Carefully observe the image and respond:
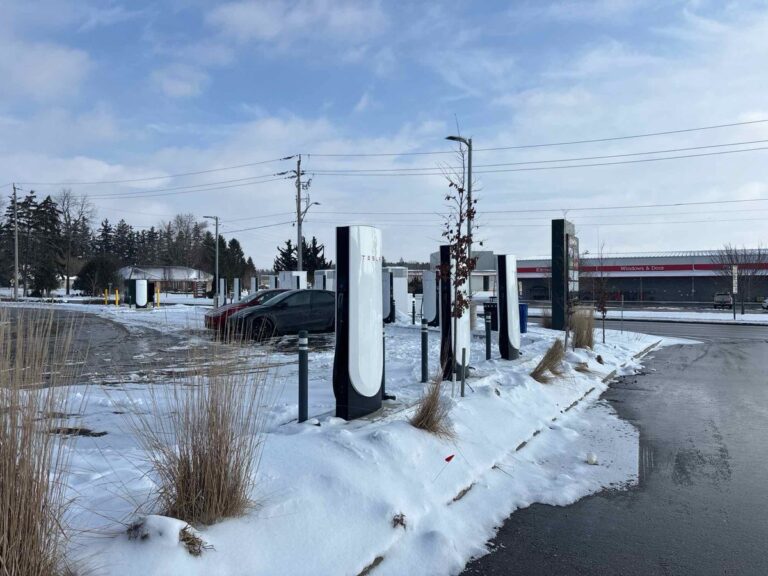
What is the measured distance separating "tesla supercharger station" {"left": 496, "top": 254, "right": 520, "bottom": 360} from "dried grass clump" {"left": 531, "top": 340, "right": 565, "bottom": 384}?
140cm

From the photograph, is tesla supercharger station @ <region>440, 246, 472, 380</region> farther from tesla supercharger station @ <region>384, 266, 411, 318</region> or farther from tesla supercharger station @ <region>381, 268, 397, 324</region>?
tesla supercharger station @ <region>384, 266, 411, 318</region>

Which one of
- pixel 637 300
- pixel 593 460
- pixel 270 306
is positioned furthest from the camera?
pixel 637 300

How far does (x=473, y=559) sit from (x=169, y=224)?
364ft

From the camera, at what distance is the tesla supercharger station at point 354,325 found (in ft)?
21.3

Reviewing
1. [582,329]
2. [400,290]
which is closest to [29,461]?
[582,329]

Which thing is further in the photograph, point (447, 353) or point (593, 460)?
point (447, 353)

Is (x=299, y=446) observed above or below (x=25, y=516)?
below

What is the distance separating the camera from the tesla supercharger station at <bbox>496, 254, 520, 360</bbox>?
1216 cm

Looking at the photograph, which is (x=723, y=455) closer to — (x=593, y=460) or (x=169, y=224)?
(x=593, y=460)

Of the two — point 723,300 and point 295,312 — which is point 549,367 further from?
point 723,300

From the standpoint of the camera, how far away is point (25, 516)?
259 centimetres

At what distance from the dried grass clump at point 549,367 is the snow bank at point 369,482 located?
1166mm

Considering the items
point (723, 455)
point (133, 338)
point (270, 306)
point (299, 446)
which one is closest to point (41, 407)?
point (299, 446)

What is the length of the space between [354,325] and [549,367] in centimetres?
496
